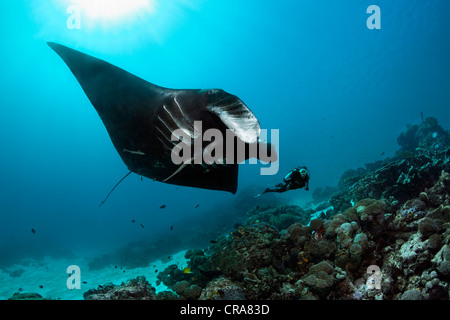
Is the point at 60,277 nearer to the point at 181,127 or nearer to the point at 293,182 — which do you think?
the point at 293,182

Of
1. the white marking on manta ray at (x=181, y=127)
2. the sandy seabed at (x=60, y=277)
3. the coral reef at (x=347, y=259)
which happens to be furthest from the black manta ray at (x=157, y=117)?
the sandy seabed at (x=60, y=277)

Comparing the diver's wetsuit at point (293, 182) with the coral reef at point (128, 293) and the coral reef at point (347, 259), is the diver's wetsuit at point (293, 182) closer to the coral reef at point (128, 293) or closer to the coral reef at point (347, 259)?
the coral reef at point (347, 259)

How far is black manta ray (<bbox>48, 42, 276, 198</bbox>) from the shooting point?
1.97m

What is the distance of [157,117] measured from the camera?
2676 millimetres

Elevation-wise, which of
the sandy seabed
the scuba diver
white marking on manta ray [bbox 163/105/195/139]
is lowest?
the sandy seabed

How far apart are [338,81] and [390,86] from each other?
47.3 feet

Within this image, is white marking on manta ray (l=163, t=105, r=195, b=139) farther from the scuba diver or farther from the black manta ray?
the scuba diver

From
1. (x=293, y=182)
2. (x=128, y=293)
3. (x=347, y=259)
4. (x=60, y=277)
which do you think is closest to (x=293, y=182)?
(x=293, y=182)

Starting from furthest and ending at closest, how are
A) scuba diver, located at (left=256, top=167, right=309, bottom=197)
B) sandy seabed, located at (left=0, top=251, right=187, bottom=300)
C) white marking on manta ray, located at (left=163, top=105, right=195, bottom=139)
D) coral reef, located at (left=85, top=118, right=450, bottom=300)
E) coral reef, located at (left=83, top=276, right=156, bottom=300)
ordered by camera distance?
1. sandy seabed, located at (left=0, top=251, right=187, bottom=300)
2. scuba diver, located at (left=256, top=167, right=309, bottom=197)
3. coral reef, located at (left=83, top=276, right=156, bottom=300)
4. coral reef, located at (left=85, top=118, right=450, bottom=300)
5. white marking on manta ray, located at (left=163, top=105, right=195, bottom=139)

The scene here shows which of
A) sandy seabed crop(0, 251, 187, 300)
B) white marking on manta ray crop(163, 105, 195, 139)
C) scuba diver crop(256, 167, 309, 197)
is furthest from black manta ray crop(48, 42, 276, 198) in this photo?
sandy seabed crop(0, 251, 187, 300)

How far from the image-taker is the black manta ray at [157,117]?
197 centimetres

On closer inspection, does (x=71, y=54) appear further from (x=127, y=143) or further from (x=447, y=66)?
(x=447, y=66)

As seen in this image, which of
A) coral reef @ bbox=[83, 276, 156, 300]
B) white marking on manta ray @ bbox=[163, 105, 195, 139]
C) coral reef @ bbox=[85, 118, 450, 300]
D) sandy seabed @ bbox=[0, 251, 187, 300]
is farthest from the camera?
sandy seabed @ bbox=[0, 251, 187, 300]
